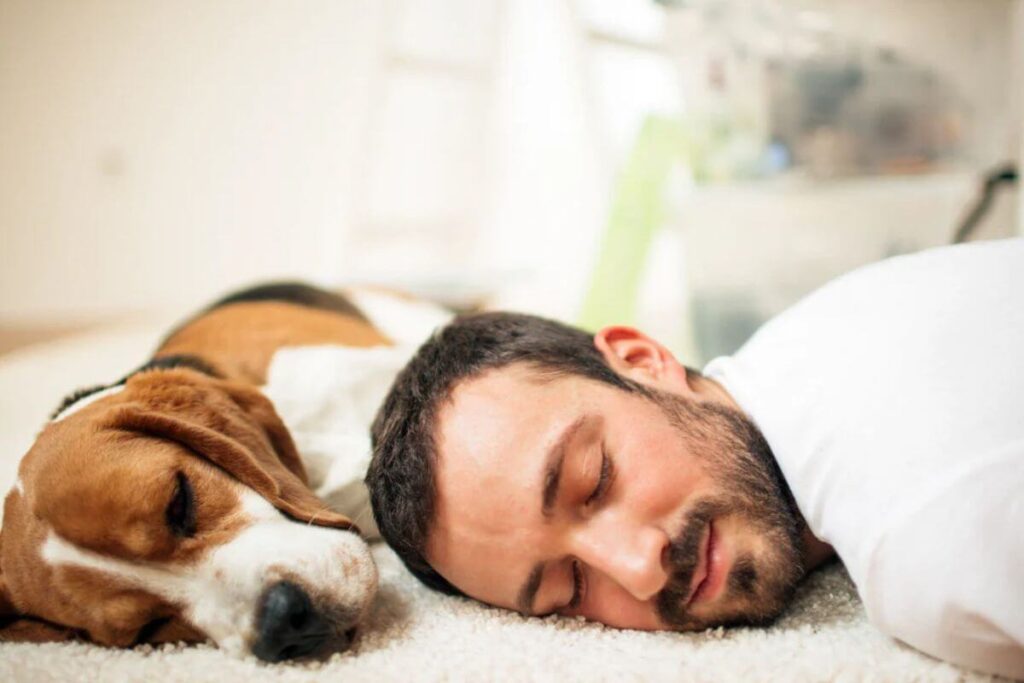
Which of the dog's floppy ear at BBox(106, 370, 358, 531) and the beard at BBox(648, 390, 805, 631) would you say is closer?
the beard at BBox(648, 390, 805, 631)

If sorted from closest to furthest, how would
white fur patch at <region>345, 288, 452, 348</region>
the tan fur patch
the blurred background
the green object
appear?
the tan fur patch → white fur patch at <region>345, 288, 452, 348</region> → the blurred background → the green object

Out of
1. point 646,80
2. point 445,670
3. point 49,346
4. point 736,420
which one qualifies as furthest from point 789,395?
point 49,346

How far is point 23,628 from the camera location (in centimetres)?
139

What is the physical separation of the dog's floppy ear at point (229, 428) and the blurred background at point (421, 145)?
1857 mm

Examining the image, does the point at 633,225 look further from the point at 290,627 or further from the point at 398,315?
the point at 290,627

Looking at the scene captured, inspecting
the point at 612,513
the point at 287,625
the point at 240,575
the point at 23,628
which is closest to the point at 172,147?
the point at 23,628

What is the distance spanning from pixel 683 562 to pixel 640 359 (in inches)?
19.6

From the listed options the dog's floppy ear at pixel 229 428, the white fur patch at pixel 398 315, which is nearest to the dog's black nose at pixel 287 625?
the dog's floppy ear at pixel 229 428

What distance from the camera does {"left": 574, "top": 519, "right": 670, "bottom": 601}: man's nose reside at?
1158mm

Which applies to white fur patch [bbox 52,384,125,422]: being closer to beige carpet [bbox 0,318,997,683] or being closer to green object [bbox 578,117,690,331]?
beige carpet [bbox 0,318,997,683]

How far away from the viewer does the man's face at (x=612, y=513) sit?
1.21m

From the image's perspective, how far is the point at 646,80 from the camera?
14.4 ft

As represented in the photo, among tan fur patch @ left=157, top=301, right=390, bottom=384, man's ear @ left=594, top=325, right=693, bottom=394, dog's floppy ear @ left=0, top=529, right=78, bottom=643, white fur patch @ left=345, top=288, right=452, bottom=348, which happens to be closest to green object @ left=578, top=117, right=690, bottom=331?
white fur patch @ left=345, top=288, right=452, bottom=348

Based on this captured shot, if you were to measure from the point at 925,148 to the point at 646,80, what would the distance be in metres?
1.72
